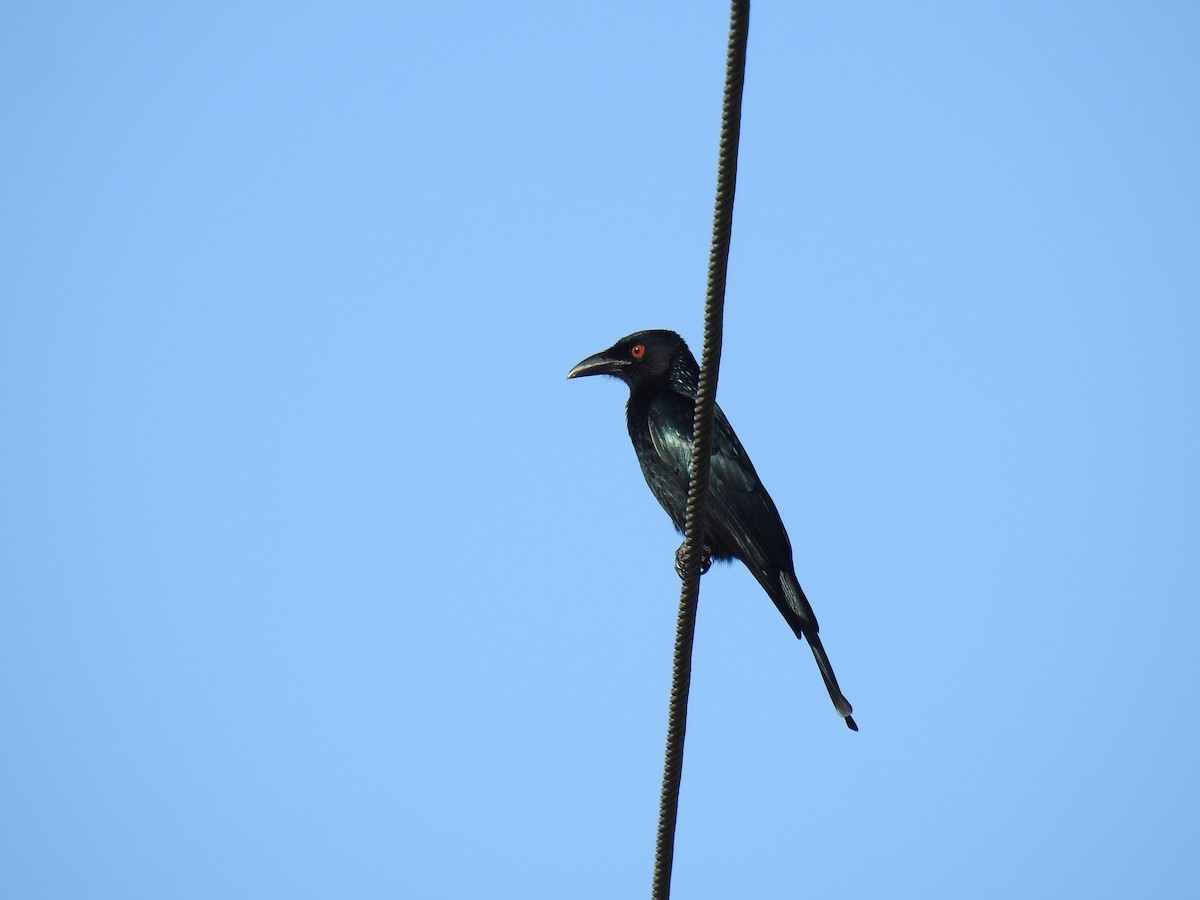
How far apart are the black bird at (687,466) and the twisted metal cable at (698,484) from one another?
1.54 meters

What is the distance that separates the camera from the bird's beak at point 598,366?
21.3 feet

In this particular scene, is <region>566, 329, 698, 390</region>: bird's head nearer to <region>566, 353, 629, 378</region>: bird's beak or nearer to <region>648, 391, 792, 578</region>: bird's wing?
<region>566, 353, 629, 378</region>: bird's beak

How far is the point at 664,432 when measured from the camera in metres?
5.94

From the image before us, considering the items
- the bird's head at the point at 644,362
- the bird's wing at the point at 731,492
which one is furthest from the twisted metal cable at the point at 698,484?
the bird's head at the point at 644,362

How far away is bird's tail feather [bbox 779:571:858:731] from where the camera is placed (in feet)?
16.2

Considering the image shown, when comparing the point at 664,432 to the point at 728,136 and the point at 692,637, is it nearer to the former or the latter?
the point at 692,637

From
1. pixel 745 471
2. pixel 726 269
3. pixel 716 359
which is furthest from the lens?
pixel 745 471

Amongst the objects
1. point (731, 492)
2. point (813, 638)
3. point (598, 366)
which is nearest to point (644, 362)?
point (598, 366)

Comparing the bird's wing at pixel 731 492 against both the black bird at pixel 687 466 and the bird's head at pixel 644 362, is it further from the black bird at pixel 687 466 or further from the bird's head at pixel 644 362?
the bird's head at pixel 644 362

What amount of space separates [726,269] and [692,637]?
3.67ft

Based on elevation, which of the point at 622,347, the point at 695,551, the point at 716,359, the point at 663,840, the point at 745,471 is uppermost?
the point at 622,347

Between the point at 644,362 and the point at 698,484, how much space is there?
9.59ft

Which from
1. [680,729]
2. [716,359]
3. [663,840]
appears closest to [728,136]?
[716,359]

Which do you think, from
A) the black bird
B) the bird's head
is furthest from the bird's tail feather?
the bird's head
